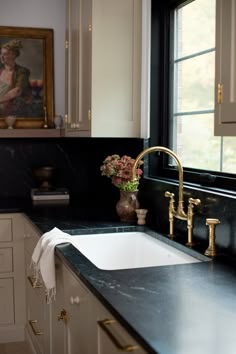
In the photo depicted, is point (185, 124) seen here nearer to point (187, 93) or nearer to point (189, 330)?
point (187, 93)

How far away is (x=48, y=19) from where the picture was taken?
13.2 feet

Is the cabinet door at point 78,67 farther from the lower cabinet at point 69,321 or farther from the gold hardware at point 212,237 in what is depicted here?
the gold hardware at point 212,237

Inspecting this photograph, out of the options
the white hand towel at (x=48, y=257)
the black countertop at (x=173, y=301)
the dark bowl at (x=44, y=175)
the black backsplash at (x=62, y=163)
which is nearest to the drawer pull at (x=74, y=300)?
the black countertop at (x=173, y=301)

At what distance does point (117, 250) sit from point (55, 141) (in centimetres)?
161

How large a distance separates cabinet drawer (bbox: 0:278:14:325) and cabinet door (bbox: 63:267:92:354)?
52.7 inches

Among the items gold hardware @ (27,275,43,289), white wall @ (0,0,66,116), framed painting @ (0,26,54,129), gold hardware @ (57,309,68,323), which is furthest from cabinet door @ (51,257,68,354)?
white wall @ (0,0,66,116)

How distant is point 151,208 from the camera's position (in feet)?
10.1

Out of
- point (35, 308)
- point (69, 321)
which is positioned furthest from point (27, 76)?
point (69, 321)

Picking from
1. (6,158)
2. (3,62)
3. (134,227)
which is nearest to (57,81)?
(3,62)

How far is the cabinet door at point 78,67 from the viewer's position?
323cm

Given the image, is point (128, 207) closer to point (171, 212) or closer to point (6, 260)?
point (171, 212)

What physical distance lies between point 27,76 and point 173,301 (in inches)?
110

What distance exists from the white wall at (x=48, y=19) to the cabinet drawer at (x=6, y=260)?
3.88 feet

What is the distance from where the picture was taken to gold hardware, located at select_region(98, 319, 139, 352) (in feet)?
4.50
